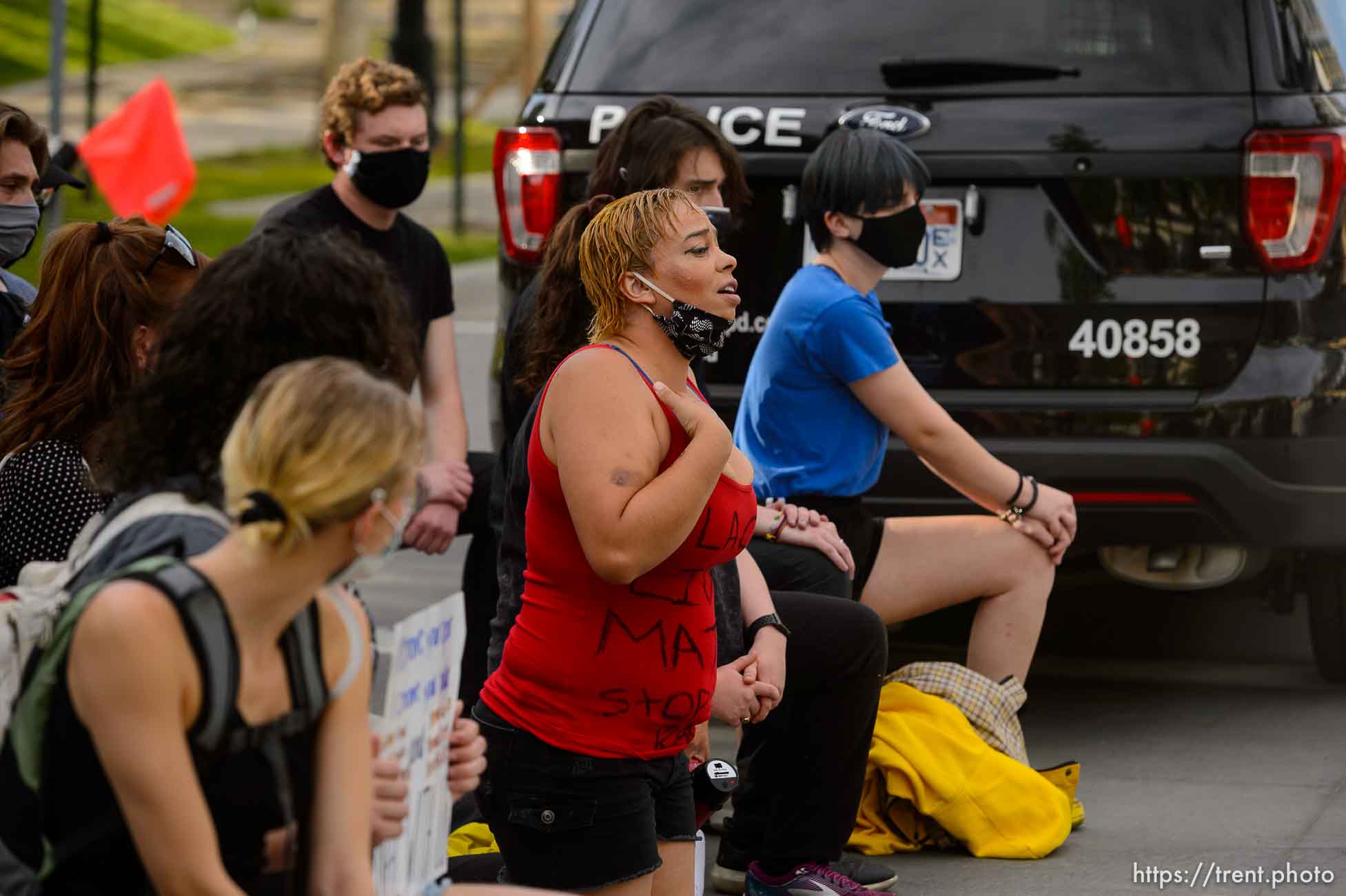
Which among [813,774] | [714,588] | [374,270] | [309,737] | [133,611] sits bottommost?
[813,774]

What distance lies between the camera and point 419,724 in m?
2.84

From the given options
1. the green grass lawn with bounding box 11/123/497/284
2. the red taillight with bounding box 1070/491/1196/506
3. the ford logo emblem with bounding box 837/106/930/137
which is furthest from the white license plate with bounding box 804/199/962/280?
the green grass lawn with bounding box 11/123/497/284

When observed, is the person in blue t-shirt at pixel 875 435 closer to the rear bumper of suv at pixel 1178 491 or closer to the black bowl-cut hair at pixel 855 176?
the black bowl-cut hair at pixel 855 176

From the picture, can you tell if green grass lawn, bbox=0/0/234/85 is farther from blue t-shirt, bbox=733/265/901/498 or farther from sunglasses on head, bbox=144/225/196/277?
sunglasses on head, bbox=144/225/196/277

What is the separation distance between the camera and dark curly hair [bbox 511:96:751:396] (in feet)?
13.2

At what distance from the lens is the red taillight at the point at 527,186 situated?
5.59 m

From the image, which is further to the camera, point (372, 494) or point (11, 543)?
point (11, 543)

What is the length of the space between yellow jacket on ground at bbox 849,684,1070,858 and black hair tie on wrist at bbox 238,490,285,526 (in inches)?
95.8

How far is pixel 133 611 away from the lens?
7.80 feet

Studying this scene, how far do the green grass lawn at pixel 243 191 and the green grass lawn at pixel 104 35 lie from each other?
4.56m

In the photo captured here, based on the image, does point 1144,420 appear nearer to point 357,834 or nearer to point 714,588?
point 714,588

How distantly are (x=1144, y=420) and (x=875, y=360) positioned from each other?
93 cm

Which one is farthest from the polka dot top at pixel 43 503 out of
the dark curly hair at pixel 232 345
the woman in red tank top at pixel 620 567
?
the woman in red tank top at pixel 620 567

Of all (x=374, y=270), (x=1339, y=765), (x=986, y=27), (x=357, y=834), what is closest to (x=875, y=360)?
(x=986, y=27)
